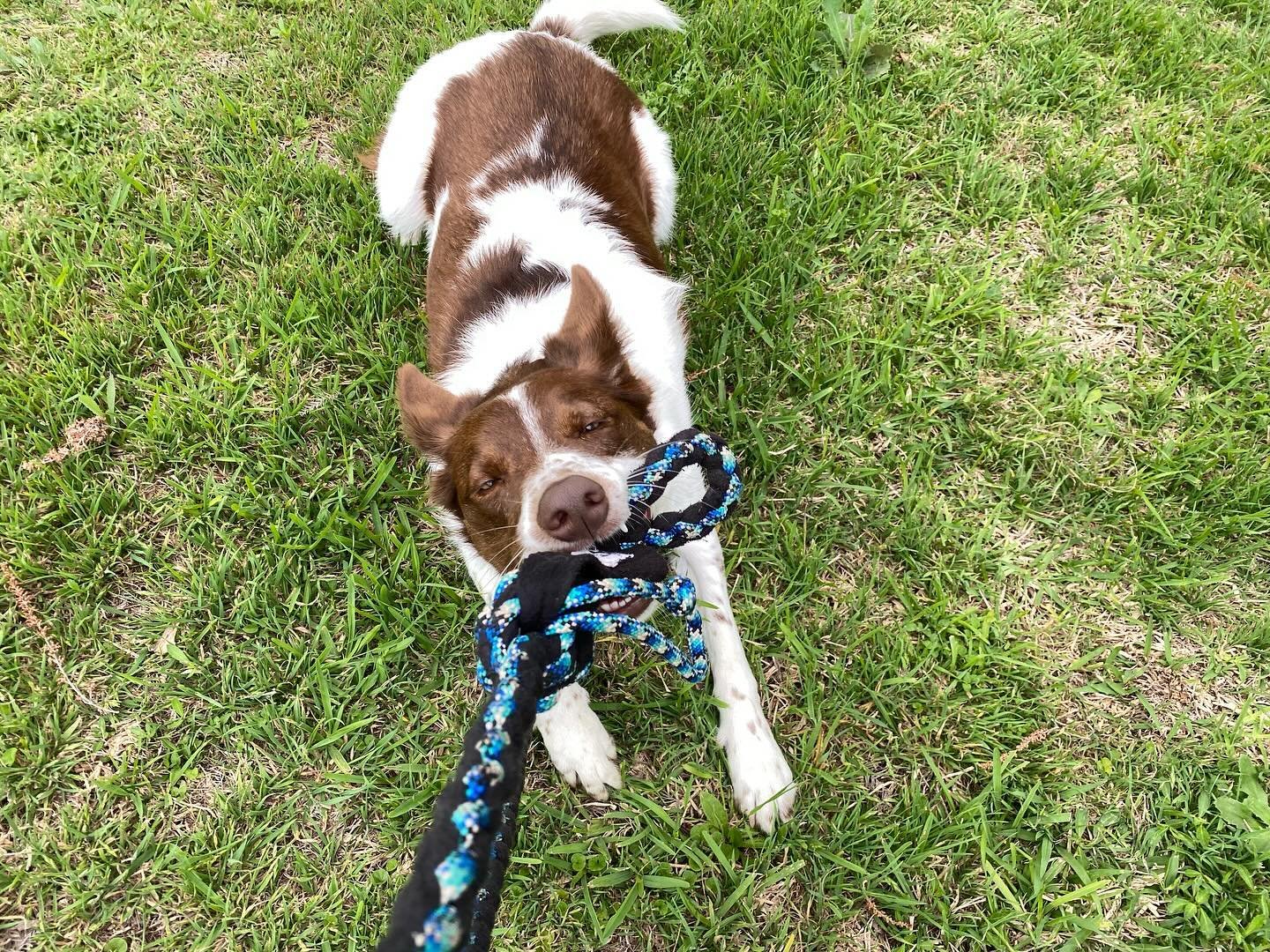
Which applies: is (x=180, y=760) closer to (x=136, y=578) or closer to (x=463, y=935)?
(x=136, y=578)

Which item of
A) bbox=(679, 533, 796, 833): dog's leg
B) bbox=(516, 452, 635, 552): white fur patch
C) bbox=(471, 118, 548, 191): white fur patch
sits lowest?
bbox=(679, 533, 796, 833): dog's leg

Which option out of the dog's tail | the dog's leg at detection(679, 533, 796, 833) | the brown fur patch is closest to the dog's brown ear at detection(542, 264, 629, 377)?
the brown fur patch

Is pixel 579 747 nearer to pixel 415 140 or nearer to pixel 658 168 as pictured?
pixel 658 168

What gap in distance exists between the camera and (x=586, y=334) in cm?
255

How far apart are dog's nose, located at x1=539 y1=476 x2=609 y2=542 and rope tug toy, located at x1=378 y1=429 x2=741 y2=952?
0.10 meters

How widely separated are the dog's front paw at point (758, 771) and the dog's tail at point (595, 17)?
357 centimetres

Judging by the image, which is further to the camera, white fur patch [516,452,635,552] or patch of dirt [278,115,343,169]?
patch of dirt [278,115,343,169]

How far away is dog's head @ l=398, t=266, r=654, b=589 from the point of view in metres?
2.11

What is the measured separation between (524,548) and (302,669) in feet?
3.88

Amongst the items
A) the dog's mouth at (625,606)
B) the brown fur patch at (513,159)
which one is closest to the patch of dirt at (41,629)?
the brown fur patch at (513,159)

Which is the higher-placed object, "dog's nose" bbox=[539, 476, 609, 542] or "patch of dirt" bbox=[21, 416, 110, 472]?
"dog's nose" bbox=[539, 476, 609, 542]

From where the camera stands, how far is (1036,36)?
436 centimetres

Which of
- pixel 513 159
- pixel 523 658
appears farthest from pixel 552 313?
pixel 523 658

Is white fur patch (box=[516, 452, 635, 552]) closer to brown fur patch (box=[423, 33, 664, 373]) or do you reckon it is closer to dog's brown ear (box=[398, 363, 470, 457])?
dog's brown ear (box=[398, 363, 470, 457])
